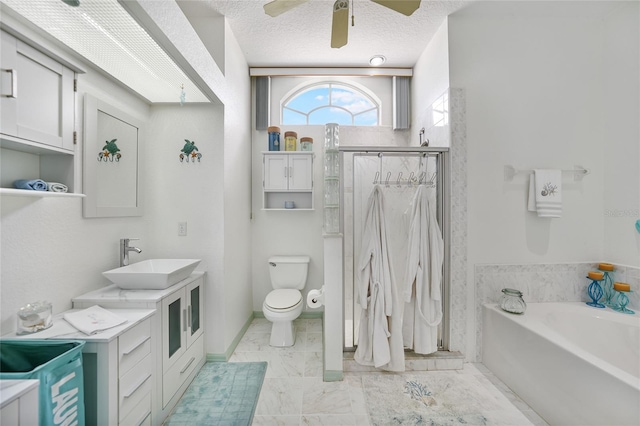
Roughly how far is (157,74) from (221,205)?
1013 millimetres

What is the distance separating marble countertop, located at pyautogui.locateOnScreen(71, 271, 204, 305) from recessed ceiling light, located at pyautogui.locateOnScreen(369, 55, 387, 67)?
283 centimetres

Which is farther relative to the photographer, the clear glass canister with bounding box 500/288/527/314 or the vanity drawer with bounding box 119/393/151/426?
the clear glass canister with bounding box 500/288/527/314

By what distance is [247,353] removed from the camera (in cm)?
233

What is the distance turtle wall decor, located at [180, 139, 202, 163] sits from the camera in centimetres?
218

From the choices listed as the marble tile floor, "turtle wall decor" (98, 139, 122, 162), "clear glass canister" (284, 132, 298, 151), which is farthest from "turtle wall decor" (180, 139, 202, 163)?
the marble tile floor

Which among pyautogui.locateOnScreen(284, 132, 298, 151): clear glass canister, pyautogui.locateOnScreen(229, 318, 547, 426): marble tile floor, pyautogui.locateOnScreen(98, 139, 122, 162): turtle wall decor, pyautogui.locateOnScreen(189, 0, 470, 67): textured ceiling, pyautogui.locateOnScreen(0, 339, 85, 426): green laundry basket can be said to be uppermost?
pyautogui.locateOnScreen(189, 0, 470, 67): textured ceiling

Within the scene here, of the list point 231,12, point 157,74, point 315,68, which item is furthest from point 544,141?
point 157,74

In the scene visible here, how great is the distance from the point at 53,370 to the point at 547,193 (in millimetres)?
3178

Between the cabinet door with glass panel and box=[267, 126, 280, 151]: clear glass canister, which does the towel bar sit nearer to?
box=[267, 126, 280, 151]: clear glass canister

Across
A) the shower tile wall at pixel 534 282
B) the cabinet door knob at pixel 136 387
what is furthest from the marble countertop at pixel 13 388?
the shower tile wall at pixel 534 282

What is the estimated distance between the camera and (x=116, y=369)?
1227mm

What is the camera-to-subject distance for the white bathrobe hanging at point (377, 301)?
195cm

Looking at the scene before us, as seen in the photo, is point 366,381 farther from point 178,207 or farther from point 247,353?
point 178,207

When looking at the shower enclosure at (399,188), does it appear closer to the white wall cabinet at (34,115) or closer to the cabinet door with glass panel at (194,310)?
the cabinet door with glass panel at (194,310)
